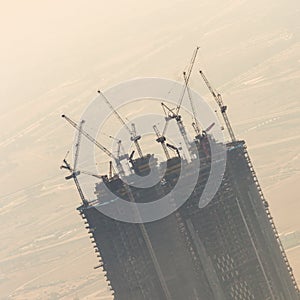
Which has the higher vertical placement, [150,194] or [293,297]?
[150,194]

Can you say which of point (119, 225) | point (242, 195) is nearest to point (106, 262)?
point (119, 225)

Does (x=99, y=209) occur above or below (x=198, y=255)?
above

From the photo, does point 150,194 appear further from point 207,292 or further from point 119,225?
point 207,292

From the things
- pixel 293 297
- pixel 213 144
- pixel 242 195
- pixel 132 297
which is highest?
pixel 213 144

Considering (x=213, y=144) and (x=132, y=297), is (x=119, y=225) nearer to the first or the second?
(x=132, y=297)
